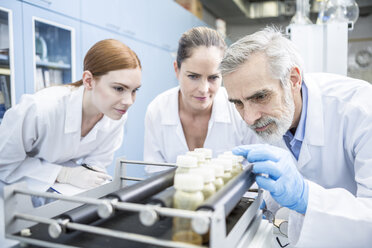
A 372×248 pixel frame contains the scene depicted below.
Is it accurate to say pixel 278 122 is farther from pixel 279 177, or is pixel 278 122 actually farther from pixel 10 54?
pixel 10 54

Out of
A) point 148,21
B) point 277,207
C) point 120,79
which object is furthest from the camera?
point 148,21

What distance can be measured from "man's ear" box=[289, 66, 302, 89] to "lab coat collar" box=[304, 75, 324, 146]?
0.27 feet

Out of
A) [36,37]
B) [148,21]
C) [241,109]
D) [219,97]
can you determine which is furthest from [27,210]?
[148,21]

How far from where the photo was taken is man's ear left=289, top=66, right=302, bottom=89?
1.25 m

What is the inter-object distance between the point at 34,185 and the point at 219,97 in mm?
1089

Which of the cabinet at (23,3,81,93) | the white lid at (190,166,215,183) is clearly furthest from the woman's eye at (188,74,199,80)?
the cabinet at (23,3,81,93)

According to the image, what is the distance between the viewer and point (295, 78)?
127cm

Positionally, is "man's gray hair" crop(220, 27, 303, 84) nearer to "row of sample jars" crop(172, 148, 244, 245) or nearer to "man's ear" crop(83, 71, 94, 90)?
"row of sample jars" crop(172, 148, 244, 245)

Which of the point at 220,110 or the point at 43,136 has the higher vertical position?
the point at 220,110

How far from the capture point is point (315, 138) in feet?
4.13

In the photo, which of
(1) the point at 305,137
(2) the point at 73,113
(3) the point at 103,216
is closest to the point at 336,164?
(1) the point at 305,137

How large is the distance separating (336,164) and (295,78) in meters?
0.39

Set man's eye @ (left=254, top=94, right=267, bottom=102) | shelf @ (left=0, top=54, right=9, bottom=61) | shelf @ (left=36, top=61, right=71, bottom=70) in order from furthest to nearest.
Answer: shelf @ (left=36, top=61, right=71, bottom=70)
shelf @ (left=0, top=54, right=9, bottom=61)
man's eye @ (left=254, top=94, right=267, bottom=102)

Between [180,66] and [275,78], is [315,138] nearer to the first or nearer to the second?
[275,78]
